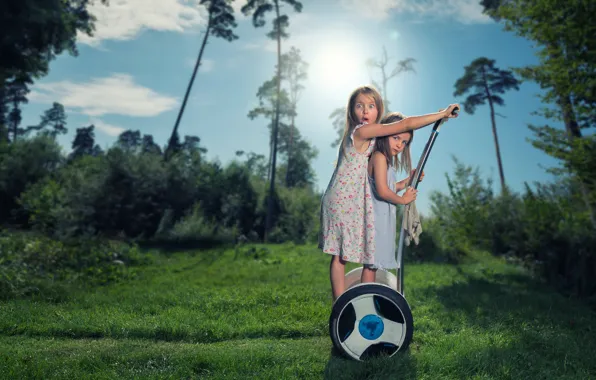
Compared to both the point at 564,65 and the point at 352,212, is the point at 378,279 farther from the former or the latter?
the point at 564,65

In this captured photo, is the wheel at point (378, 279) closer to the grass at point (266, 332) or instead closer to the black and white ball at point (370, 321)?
the black and white ball at point (370, 321)

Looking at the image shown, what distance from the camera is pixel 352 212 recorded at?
4.07 m

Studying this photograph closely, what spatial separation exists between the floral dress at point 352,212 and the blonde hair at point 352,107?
0.06m

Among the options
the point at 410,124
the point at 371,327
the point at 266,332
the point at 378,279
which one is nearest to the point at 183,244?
the point at 266,332

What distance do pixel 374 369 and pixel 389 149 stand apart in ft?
5.64

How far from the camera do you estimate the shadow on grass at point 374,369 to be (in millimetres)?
3885

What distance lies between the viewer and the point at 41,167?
2327cm

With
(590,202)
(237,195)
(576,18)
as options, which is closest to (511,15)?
(576,18)

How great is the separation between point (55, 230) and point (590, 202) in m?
16.2

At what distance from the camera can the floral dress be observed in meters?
4.07

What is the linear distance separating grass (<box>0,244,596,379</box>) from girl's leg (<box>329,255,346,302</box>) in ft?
1.86

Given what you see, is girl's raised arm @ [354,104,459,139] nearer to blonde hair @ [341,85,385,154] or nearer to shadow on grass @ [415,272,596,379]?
blonde hair @ [341,85,385,154]

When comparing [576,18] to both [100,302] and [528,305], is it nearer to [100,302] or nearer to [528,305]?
[528,305]

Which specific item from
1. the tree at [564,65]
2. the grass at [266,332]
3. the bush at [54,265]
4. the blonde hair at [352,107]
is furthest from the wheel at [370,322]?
the tree at [564,65]
